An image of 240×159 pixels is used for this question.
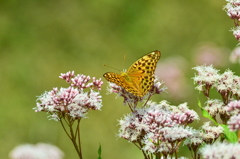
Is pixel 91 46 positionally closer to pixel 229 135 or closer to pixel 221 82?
pixel 221 82

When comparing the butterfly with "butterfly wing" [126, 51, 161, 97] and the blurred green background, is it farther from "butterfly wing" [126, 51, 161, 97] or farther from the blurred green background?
the blurred green background

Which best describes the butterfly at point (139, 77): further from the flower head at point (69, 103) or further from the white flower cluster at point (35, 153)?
the white flower cluster at point (35, 153)

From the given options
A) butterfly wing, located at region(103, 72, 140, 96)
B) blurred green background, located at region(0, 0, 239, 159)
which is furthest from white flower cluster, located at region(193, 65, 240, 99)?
blurred green background, located at region(0, 0, 239, 159)

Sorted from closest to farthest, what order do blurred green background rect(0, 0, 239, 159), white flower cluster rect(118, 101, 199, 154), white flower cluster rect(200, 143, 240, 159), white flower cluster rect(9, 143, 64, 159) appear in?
white flower cluster rect(200, 143, 240, 159)
white flower cluster rect(118, 101, 199, 154)
white flower cluster rect(9, 143, 64, 159)
blurred green background rect(0, 0, 239, 159)

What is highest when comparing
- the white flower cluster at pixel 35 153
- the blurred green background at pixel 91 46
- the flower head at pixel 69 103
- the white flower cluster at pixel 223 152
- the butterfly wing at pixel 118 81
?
the blurred green background at pixel 91 46

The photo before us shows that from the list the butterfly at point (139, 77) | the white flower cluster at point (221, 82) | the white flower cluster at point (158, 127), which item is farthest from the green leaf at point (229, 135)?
the butterfly at point (139, 77)

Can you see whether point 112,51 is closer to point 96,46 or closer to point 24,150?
point 96,46

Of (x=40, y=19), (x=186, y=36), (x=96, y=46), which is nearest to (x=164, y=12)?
→ (x=186, y=36)

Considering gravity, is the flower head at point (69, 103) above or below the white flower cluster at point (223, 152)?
above
